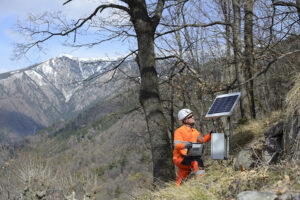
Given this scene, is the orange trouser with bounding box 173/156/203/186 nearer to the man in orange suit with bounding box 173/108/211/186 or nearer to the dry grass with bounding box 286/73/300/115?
the man in orange suit with bounding box 173/108/211/186

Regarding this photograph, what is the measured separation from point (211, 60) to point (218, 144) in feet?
27.3

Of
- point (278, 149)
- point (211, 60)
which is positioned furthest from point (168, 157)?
point (211, 60)

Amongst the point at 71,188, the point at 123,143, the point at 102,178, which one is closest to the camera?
the point at 71,188

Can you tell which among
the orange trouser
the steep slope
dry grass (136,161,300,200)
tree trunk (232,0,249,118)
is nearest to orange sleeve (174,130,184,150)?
the orange trouser

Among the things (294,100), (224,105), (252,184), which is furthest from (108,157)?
(252,184)

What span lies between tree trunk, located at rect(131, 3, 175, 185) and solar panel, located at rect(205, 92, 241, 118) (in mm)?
2290

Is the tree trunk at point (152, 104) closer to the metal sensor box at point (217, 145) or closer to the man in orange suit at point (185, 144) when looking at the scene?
the man in orange suit at point (185, 144)

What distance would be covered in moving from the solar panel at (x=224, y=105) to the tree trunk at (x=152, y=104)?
2290 mm

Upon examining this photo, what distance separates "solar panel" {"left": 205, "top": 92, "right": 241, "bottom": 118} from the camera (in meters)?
5.38

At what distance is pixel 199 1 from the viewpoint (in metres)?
12.4

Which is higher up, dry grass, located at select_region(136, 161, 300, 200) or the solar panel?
the solar panel

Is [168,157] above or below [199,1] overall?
below

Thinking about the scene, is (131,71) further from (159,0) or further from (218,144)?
(218,144)

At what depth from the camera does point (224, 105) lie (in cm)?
560
